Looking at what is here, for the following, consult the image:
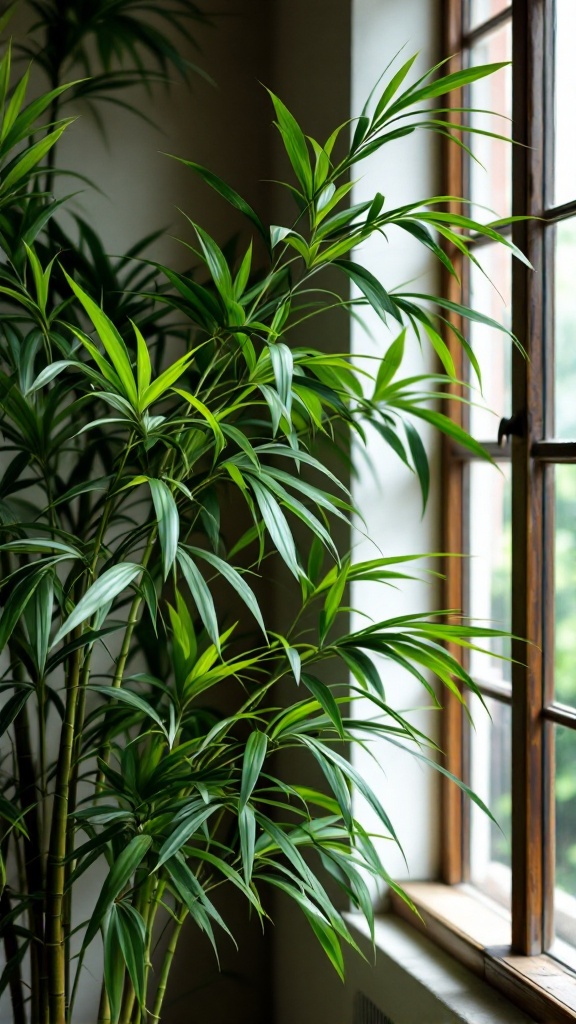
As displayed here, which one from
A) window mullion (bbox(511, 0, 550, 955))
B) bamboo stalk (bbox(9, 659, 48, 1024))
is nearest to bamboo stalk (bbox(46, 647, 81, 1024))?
bamboo stalk (bbox(9, 659, 48, 1024))

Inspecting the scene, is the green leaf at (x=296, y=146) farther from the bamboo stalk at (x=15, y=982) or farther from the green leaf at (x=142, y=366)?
the bamboo stalk at (x=15, y=982)

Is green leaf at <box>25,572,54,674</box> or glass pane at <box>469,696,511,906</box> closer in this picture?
green leaf at <box>25,572,54,674</box>

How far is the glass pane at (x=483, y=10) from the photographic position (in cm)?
170

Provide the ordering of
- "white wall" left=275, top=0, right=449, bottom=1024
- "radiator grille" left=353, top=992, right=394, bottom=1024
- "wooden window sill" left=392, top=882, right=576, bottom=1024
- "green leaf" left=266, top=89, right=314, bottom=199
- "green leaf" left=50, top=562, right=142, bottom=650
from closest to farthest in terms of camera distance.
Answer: "green leaf" left=50, top=562, right=142, bottom=650 → "green leaf" left=266, top=89, right=314, bottom=199 → "wooden window sill" left=392, top=882, right=576, bottom=1024 → "radiator grille" left=353, top=992, right=394, bottom=1024 → "white wall" left=275, top=0, right=449, bottom=1024

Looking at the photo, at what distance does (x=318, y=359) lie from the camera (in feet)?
4.32

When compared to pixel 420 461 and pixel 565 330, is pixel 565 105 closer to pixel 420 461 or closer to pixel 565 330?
pixel 565 330

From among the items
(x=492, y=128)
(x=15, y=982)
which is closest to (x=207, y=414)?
(x=492, y=128)

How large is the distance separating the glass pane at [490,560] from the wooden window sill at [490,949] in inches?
15.5

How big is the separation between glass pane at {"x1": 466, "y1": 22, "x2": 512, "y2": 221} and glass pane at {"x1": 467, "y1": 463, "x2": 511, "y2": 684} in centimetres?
47

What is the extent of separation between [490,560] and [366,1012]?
82 cm

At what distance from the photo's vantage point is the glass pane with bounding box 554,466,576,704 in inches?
→ 56.9

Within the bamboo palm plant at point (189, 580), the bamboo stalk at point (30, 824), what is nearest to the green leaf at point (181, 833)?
the bamboo palm plant at point (189, 580)

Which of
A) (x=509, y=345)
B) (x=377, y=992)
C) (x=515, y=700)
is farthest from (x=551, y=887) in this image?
(x=509, y=345)

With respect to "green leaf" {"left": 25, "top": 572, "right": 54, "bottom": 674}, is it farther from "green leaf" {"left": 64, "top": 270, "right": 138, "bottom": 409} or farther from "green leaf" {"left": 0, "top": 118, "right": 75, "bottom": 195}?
"green leaf" {"left": 0, "top": 118, "right": 75, "bottom": 195}
